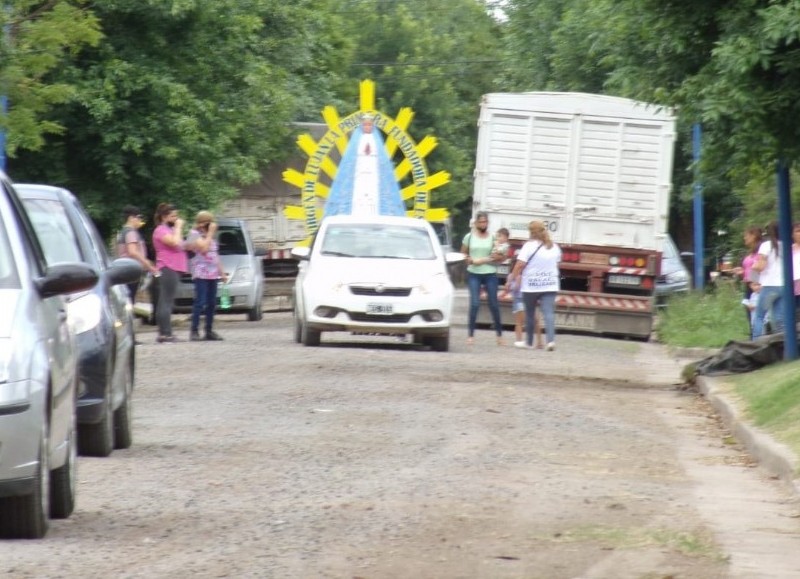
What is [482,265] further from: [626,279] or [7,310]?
[7,310]

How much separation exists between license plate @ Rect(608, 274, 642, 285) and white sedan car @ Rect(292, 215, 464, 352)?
19.0 feet

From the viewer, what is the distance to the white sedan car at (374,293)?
19.9m

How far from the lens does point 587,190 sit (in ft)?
86.5

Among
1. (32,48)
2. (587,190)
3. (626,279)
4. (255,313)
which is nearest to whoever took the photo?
(32,48)

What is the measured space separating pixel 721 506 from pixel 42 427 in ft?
12.2

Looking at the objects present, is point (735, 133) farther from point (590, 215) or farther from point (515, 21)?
point (515, 21)

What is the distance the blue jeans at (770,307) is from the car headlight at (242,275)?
11.0 metres

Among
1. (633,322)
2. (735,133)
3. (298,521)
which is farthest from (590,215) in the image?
(298,521)

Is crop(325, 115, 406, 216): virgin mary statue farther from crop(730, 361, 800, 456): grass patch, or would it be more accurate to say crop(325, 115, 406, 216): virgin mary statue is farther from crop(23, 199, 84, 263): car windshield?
crop(23, 199, 84, 263): car windshield

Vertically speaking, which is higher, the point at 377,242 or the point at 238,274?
the point at 377,242

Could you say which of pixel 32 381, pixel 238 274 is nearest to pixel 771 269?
pixel 238 274

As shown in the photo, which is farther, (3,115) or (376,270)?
(376,270)

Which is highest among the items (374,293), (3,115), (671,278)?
(3,115)

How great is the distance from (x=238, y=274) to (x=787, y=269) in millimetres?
13139
